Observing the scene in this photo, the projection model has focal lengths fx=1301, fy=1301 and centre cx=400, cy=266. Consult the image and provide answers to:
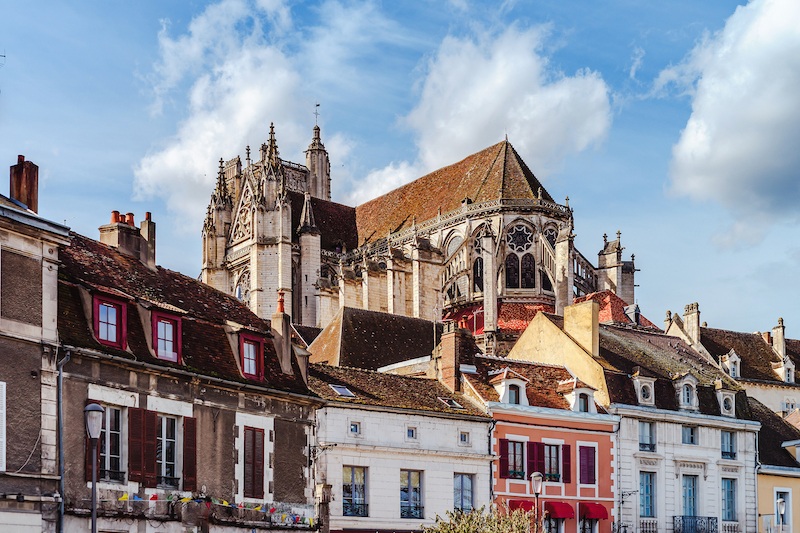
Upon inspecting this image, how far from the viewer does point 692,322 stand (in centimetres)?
5866

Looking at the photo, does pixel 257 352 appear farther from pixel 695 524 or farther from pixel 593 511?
pixel 695 524

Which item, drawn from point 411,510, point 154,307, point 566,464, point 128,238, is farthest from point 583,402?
point 154,307

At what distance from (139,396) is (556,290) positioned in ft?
146

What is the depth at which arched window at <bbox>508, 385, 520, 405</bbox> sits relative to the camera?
35750 millimetres

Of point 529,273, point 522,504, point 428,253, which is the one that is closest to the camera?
point 522,504

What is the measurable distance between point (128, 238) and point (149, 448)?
525 cm

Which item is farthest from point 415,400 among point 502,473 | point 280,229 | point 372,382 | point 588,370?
point 280,229

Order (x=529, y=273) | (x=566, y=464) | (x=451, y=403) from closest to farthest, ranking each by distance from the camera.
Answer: (x=451, y=403) → (x=566, y=464) → (x=529, y=273)

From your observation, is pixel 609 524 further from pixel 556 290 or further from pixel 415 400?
pixel 556 290

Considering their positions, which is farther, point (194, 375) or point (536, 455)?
point (536, 455)

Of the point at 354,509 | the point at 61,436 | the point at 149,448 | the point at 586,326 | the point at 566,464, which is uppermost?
the point at 586,326

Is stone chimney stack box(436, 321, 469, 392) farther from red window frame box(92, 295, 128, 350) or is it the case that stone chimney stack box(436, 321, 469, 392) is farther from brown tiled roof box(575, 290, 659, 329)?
brown tiled roof box(575, 290, 659, 329)

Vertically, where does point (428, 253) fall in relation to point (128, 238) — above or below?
above

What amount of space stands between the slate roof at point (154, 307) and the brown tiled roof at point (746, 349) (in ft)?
113
